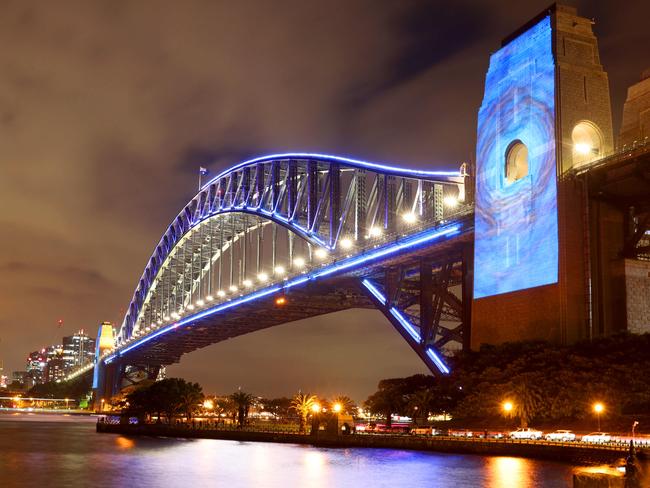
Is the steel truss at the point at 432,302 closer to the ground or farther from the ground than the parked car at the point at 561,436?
farther from the ground

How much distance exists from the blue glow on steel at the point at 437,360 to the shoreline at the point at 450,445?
516cm

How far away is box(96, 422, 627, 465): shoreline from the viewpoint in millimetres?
30094

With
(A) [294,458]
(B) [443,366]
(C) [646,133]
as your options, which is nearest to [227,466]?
(A) [294,458]

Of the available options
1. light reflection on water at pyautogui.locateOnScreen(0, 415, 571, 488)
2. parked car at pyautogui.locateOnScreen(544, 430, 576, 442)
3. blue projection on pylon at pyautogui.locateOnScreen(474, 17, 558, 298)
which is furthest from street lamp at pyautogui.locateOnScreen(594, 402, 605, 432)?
blue projection on pylon at pyautogui.locateOnScreen(474, 17, 558, 298)

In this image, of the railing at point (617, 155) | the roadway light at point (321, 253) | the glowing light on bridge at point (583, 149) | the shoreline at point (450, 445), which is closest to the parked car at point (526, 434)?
the shoreline at point (450, 445)

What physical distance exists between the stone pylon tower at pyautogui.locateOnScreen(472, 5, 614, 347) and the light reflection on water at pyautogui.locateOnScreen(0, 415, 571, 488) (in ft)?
22.3

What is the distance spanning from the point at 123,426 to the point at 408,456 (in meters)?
42.7

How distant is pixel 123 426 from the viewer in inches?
3051

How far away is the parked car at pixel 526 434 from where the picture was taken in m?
34.1

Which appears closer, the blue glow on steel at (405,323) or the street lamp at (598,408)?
the street lamp at (598,408)

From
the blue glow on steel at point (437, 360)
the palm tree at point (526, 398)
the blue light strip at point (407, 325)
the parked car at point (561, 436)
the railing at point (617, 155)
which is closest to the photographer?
the parked car at point (561, 436)

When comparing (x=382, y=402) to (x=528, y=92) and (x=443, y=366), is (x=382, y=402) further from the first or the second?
(x=528, y=92)

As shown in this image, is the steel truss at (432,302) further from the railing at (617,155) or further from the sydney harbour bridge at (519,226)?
the railing at (617,155)

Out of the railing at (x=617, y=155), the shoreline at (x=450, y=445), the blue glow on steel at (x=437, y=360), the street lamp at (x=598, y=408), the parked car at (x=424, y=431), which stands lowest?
the shoreline at (x=450, y=445)
